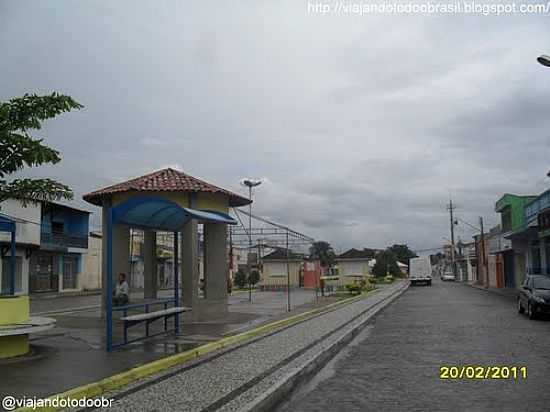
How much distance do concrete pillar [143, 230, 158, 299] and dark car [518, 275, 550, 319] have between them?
12.5 meters

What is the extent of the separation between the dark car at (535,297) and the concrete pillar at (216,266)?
1010 centimetres

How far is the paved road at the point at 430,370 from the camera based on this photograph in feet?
27.1

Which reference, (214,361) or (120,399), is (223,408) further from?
(214,361)

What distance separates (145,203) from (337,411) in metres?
6.79

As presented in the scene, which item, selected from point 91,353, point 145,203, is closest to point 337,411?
point 91,353

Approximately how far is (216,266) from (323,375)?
10.0 metres

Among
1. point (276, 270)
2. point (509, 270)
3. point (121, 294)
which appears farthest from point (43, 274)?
point (509, 270)

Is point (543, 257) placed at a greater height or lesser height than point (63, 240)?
lesser

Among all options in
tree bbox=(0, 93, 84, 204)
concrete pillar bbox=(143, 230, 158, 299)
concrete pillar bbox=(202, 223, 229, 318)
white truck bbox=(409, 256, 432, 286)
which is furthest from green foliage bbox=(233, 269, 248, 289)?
tree bbox=(0, 93, 84, 204)

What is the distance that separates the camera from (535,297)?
20.5 m

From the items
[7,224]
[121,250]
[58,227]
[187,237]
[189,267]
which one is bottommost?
[189,267]

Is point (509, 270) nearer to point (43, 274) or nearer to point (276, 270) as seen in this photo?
point (276, 270)

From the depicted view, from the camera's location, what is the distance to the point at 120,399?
7.91 meters

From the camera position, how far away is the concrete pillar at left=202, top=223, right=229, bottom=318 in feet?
65.6
